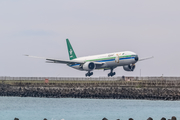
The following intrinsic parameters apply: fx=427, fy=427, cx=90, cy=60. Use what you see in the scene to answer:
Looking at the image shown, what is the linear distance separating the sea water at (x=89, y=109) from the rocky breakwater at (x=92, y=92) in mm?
1330

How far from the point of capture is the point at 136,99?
7681 centimetres

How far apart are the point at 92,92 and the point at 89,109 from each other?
15.6 meters

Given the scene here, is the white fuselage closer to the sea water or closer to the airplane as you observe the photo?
the airplane

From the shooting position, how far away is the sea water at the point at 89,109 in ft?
196

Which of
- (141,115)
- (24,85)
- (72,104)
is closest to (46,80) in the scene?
(24,85)

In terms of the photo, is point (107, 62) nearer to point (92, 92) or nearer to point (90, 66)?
point (90, 66)

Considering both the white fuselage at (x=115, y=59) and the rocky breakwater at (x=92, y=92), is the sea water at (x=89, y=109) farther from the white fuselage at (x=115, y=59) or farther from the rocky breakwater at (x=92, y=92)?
the white fuselage at (x=115, y=59)

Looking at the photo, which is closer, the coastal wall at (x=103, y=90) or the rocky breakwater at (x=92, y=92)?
the rocky breakwater at (x=92, y=92)

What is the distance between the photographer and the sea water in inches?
2354

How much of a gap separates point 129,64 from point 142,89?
17047 mm

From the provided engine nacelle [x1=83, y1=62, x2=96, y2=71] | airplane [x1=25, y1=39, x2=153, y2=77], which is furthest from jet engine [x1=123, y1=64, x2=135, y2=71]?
engine nacelle [x1=83, y1=62, x2=96, y2=71]

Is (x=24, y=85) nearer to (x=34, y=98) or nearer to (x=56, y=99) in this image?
(x=34, y=98)

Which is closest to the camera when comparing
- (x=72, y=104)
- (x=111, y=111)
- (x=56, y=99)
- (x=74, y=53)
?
(x=111, y=111)

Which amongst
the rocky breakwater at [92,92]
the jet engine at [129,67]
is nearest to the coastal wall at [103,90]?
the rocky breakwater at [92,92]
